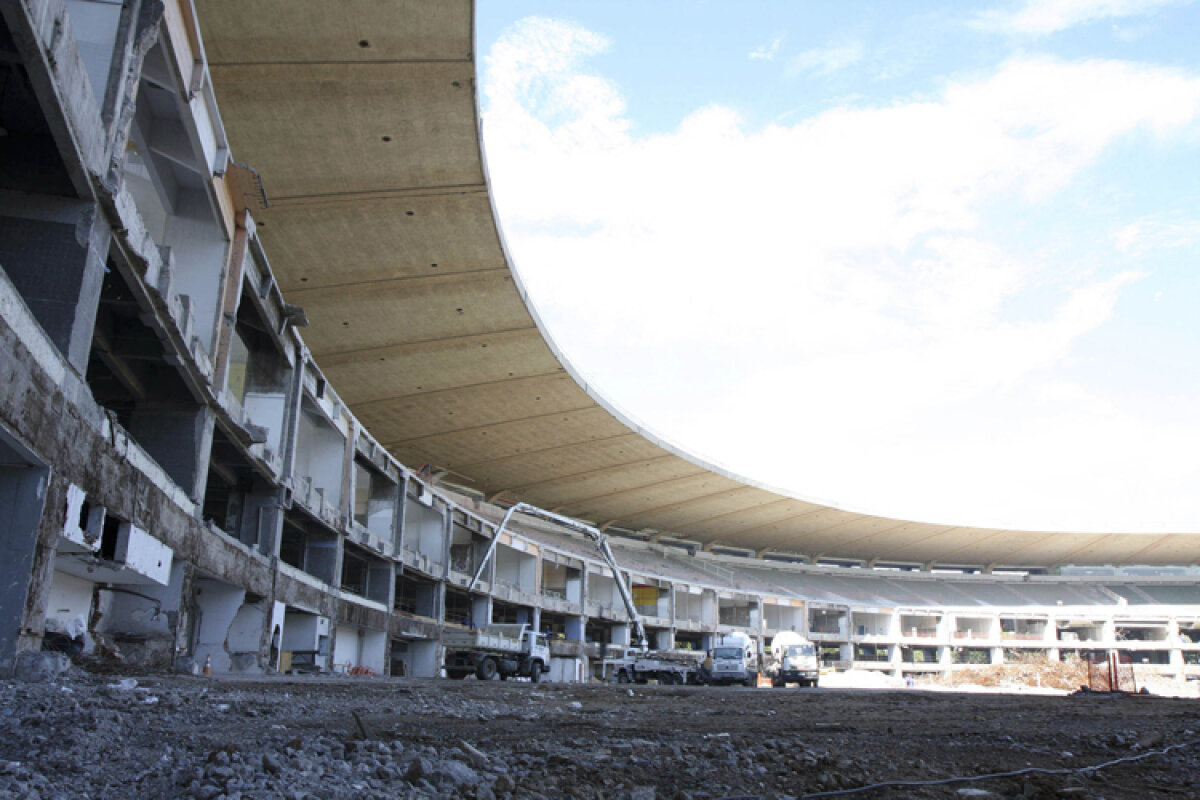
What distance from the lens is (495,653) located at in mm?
27094

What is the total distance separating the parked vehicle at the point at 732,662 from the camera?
104ft

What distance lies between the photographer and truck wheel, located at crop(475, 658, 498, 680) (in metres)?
26.3

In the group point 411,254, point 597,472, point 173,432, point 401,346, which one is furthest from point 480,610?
point 173,432

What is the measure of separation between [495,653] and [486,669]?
71cm

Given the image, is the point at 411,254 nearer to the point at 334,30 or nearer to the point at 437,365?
the point at 437,365

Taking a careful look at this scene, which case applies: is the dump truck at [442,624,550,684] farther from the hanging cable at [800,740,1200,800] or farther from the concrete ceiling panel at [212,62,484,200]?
the hanging cable at [800,740,1200,800]

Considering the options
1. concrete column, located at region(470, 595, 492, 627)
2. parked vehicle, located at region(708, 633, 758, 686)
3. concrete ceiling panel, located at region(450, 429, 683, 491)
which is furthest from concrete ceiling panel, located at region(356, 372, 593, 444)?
parked vehicle, located at region(708, 633, 758, 686)

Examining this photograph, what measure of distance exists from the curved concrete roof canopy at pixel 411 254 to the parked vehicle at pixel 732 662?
12740mm

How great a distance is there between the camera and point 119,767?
4.75 m

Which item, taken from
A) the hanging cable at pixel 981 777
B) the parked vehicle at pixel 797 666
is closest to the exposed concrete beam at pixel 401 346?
the parked vehicle at pixel 797 666

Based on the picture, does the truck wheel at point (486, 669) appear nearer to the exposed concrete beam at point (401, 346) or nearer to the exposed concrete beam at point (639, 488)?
the exposed concrete beam at point (401, 346)

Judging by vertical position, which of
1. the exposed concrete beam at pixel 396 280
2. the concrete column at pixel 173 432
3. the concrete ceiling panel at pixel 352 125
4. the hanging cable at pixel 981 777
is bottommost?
the hanging cable at pixel 981 777

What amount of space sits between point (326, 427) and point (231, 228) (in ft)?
33.3

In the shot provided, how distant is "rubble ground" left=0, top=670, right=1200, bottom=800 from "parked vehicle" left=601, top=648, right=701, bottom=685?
850 inches
